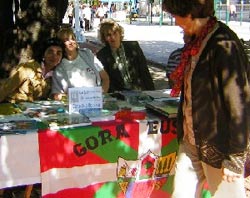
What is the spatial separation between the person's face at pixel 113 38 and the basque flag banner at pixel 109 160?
1.60 m

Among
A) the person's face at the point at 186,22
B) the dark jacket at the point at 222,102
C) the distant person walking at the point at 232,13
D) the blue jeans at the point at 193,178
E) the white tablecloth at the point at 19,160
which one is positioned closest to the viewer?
the dark jacket at the point at 222,102

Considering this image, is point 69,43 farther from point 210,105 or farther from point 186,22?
point 210,105

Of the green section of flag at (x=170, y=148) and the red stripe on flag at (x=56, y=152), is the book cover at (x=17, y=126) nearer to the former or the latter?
the red stripe on flag at (x=56, y=152)

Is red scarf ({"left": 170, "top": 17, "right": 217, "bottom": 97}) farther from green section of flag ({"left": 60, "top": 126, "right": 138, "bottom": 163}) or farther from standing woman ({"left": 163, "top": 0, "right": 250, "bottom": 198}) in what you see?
green section of flag ({"left": 60, "top": 126, "right": 138, "bottom": 163})

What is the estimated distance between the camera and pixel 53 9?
14.8 feet

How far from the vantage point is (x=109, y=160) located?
3.00m

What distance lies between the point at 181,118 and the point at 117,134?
58 cm

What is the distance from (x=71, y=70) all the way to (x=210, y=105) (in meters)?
1.92

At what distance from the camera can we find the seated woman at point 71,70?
390 cm

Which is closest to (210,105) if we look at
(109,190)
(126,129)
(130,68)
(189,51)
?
(189,51)

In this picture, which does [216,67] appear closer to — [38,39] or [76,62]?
[76,62]

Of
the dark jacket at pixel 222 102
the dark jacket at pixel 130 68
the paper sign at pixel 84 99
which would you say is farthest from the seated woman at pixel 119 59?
the dark jacket at pixel 222 102

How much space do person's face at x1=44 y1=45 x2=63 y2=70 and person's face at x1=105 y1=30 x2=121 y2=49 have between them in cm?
69

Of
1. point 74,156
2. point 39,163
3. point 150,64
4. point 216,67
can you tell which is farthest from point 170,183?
point 150,64
